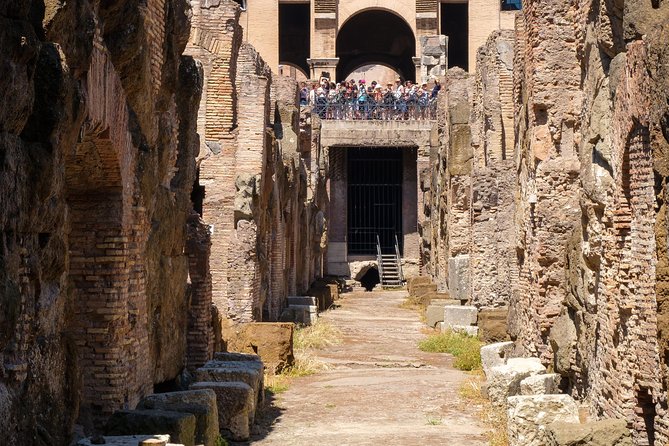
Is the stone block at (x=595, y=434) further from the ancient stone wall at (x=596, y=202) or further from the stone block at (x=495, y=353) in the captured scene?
the stone block at (x=495, y=353)

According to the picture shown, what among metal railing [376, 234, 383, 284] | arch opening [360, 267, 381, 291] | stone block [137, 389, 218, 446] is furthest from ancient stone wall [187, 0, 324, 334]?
arch opening [360, 267, 381, 291]

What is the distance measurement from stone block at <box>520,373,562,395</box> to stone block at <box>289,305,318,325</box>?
34.5 feet

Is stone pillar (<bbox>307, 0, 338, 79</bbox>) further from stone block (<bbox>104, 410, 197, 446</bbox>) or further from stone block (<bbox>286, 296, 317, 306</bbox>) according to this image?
stone block (<bbox>104, 410, 197, 446</bbox>)

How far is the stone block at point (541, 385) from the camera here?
10.2 meters

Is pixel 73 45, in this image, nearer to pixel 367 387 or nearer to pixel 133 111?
pixel 133 111

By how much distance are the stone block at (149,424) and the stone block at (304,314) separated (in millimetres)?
12557

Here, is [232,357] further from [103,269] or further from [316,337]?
[316,337]

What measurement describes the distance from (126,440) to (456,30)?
39310 millimetres

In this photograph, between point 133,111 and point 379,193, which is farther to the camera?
point 379,193

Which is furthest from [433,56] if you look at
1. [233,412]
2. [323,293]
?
[233,412]

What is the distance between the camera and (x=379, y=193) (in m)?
38.9

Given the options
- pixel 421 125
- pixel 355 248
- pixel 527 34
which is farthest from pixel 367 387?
pixel 355 248

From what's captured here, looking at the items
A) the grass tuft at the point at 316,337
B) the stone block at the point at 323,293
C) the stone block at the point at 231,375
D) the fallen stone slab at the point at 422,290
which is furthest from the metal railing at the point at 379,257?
the stone block at the point at 231,375

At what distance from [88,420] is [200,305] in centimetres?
384
